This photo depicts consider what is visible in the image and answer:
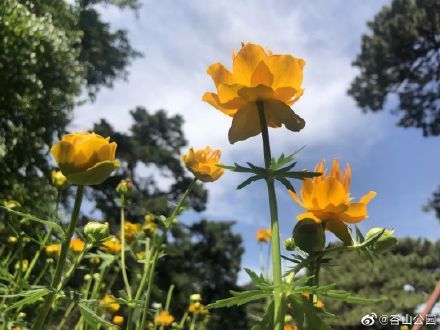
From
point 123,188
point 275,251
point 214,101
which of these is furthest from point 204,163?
point 275,251

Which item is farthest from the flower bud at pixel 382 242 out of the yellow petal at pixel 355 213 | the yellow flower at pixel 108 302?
the yellow flower at pixel 108 302

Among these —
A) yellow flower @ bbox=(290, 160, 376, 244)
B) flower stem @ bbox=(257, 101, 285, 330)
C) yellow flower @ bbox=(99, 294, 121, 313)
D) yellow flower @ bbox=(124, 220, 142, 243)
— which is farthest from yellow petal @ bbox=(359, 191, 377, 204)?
yellow flower @ bbox=(124, 220, 142, 243)

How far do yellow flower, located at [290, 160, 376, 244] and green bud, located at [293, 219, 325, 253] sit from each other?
0.14 ft

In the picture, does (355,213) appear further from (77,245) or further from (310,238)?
(77,245)

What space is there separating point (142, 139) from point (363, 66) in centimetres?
626

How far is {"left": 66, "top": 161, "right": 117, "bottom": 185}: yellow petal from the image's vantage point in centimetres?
47

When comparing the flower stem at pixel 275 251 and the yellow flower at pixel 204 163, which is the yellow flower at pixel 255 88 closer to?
the flower stem at pixel 275 251

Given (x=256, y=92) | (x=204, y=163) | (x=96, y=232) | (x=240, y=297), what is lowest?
(x=240, y=297)

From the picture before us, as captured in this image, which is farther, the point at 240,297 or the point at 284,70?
the point at 284,70

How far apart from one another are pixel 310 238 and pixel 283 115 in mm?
136

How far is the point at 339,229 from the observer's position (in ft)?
1.54

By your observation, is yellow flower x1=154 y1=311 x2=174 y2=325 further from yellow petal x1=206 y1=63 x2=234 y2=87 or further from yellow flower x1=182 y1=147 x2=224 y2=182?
yellow petal x1=206 y1=63 x2=234 y2=87

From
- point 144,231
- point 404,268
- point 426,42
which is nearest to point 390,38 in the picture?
→ point 426,42

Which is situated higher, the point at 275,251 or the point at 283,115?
the point at 283,115
